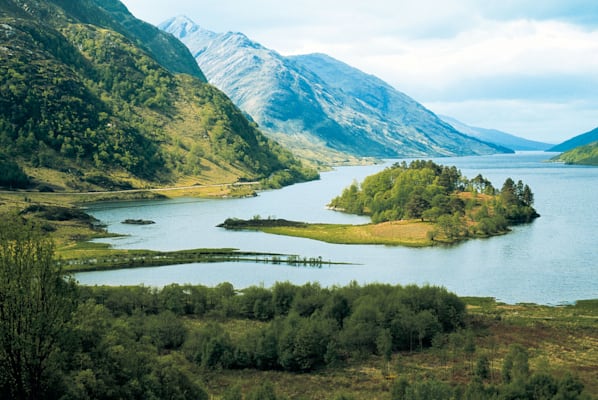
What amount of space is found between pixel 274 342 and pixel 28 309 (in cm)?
3241

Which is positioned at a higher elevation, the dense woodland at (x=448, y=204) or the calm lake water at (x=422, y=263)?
the dense woodland at (x=448, y=204)

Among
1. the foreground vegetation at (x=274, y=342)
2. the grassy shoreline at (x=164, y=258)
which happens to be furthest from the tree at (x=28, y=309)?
the grassy shoreline at (x=164, y=258)

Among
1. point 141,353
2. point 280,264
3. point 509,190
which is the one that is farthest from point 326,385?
point 509,190

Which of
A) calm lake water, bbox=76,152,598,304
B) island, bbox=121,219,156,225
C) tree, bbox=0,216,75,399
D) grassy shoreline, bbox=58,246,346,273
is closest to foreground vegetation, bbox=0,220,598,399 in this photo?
tree, bbox=0,216,75,399

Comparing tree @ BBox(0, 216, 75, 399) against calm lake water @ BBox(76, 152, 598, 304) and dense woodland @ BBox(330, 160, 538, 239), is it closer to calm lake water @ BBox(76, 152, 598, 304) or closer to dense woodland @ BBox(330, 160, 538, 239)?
calm lake water @ BBox(76, 152, 598, 304)

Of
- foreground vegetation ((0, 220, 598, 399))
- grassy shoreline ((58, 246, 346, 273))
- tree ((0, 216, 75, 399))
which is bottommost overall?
foreground vegetation ((0, 220, 598, 399))

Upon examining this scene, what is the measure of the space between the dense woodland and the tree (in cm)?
11781

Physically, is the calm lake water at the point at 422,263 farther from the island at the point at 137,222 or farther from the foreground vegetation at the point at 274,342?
the foreground vegetation at the point at 274,342

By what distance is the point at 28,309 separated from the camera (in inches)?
1372

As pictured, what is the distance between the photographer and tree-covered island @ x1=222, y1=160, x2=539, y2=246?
14525cm

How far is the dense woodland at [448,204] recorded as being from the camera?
5935 inches

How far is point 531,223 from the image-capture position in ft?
542

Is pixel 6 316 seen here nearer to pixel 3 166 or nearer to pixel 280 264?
pixel 280 264

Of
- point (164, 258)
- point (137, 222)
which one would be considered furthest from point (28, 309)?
point (137, 222)
